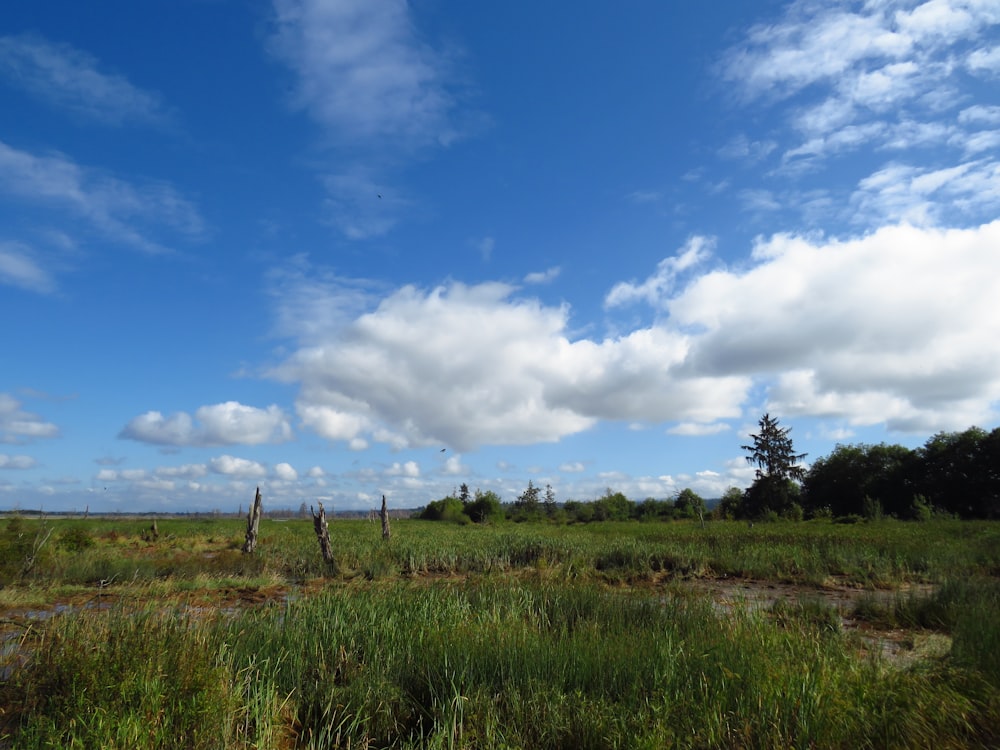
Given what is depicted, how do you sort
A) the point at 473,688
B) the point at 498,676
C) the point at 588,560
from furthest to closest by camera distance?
1. the point at 588,560
2. the point at 498,676
3. the point at 473,688

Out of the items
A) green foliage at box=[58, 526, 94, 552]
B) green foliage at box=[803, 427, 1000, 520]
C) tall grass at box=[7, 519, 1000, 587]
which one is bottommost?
tall grass at box=[7, 519, 1000, 587]

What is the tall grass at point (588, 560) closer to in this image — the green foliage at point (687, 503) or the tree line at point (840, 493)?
the tree line at point (840, 493)

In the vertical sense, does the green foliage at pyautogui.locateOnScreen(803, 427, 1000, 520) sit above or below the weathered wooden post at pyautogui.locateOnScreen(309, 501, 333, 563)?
above

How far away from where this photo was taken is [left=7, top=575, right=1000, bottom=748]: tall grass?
4.38m

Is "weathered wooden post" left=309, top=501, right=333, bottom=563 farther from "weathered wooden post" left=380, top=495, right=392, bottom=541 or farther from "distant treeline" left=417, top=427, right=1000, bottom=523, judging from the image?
"distant treeline" left=417, top=427, right=1000, bottom=523

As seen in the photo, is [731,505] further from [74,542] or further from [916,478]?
[74,542]

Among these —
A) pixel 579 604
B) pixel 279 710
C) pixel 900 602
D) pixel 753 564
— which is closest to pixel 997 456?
pixel 753 564

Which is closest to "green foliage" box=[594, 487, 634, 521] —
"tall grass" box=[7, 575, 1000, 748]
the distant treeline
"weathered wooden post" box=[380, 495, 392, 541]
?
the distant treeline

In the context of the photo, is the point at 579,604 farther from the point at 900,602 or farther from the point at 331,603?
the point at 900,602

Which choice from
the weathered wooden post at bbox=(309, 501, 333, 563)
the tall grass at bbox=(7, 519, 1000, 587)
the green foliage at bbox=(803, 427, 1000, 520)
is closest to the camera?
the tall grass at bbox=(7, 519, 1000, 587)

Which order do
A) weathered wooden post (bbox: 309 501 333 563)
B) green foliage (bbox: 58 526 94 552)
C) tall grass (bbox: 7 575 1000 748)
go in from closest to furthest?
tall grass (bbox: 7 575 1000 748), weathered wooden post (bbox: 309 501 333 563), green foliage (bbox: 58 526 94 552)

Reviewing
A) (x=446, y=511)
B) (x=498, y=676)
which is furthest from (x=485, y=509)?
(x=498, y=676)

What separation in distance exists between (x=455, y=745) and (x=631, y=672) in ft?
6.06

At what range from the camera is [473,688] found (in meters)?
5.47
